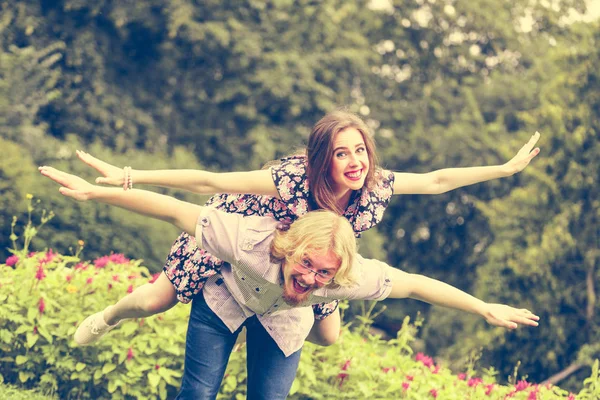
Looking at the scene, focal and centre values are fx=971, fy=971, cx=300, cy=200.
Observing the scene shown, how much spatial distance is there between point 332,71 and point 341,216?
15.6 meters

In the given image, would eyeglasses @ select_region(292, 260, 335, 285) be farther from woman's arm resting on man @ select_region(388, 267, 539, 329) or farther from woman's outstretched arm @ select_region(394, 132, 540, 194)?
woman's outstretched arm @ select_region(394, 132, 540, 194)

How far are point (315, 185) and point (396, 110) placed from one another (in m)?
17.1

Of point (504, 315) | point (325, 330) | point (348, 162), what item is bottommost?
point (325, 330)

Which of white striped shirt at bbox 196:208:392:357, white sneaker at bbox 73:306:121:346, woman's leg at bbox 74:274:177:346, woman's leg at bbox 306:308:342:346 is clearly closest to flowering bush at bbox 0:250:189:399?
white sneaker at bbox 73:306:121:346

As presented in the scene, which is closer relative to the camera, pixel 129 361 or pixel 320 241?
pixel 320 241

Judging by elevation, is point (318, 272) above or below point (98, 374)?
above

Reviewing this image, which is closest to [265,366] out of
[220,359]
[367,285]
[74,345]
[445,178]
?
[220,359]

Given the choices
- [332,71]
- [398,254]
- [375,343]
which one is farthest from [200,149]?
[375,343]

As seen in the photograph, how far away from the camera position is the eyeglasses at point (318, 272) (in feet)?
Result: 13.0

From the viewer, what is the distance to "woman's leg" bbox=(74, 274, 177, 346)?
468 cm

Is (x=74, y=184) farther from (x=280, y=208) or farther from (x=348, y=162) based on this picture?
(x=348, y=162)

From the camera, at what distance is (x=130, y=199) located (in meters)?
3.71

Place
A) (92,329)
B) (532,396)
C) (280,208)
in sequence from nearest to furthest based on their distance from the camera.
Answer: (280,208) → (92,329) → (532,396)

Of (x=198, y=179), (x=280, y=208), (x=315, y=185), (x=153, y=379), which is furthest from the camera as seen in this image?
(x=153, y=379)
